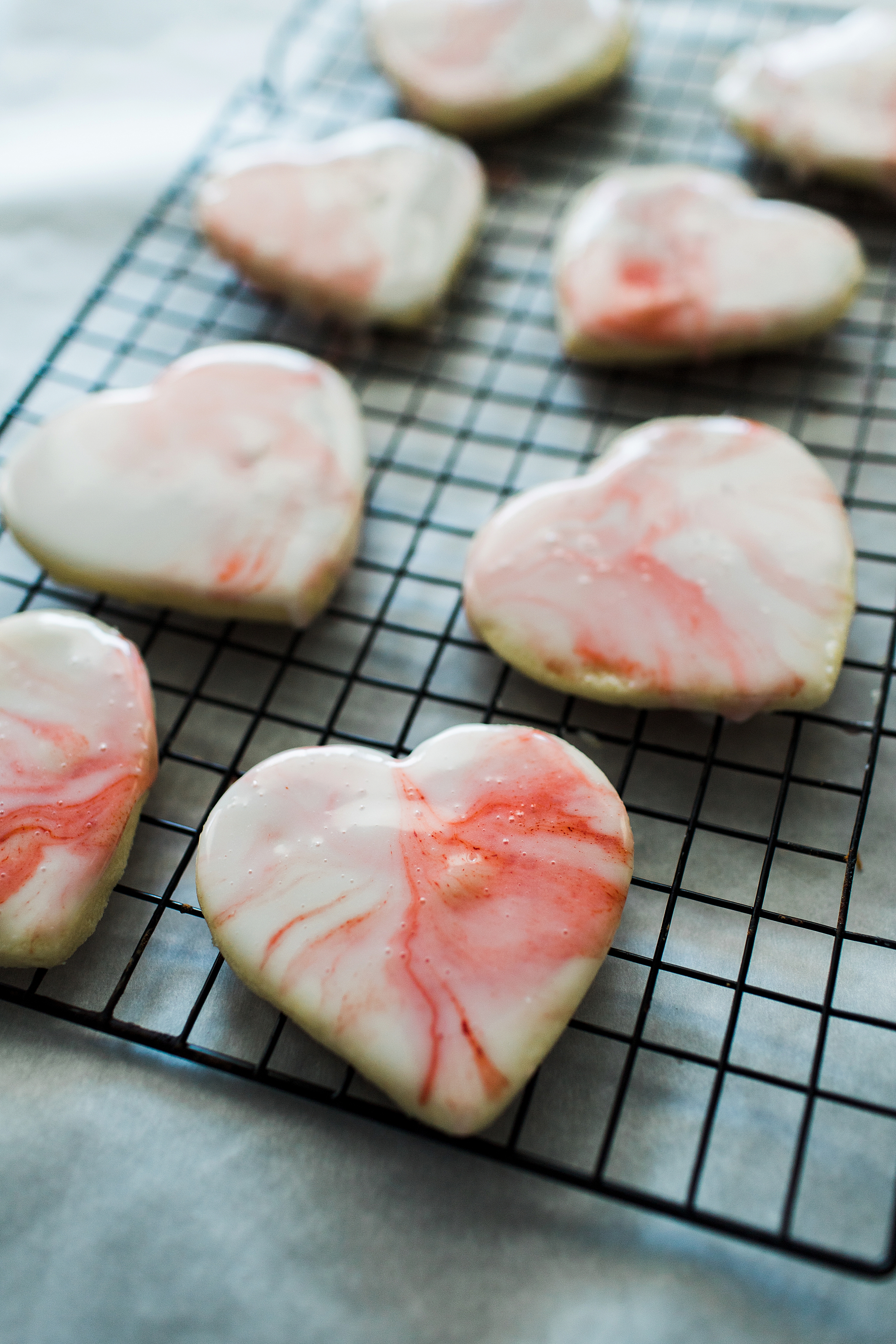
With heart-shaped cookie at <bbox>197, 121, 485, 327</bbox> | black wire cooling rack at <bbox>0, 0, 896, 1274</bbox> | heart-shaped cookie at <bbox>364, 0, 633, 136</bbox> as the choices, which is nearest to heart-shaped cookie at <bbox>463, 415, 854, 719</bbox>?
black wire cooling rack at <bbox>0, 0, 896, 1274</bbox>

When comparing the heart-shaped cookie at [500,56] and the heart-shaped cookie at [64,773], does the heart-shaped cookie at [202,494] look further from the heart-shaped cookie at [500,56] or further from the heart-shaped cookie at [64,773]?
the heart-shaped cookie at [500,56]

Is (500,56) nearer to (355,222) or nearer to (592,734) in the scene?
(355,222)

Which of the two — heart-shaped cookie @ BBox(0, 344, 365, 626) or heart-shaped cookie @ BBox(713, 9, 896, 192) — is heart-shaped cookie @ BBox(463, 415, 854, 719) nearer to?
heart-shaped cookie @ BBox(0, 344, 365, 626)

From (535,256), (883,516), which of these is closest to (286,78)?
(535,256)

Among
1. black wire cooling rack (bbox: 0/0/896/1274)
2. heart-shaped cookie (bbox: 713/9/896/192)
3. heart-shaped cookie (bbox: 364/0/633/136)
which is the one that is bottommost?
black wire cooling rack (bbox: 0/0/896/1274)

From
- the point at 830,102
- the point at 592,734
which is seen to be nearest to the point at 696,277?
the point at 830,102

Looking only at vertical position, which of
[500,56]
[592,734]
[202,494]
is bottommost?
Answer: [592,734]

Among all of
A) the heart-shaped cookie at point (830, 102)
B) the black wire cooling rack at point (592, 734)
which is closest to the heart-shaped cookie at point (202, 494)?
the black wire cooling rack at point (592, 734)
